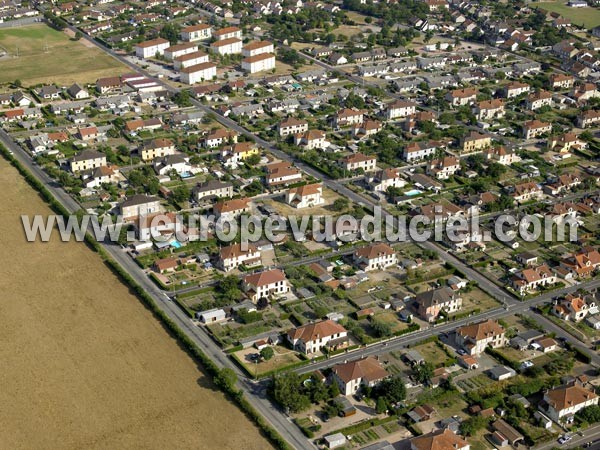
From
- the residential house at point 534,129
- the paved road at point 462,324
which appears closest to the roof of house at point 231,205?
the paved road at point 462,324

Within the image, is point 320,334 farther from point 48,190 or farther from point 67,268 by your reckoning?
point 48,190

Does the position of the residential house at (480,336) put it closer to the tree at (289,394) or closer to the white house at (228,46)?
the tree at (289,394)

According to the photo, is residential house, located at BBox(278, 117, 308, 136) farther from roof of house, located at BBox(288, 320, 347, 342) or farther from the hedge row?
roof of house, located at BBox(288, 320, 347, 342)

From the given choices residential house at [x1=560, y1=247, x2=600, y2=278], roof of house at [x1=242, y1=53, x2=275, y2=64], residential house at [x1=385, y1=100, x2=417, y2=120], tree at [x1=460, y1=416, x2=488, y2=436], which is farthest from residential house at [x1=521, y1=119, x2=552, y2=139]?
tree at [x1=460, y1=416, x2=488, y2=436]

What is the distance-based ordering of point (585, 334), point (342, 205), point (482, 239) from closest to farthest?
point (585, 334) → point (482, 239) → point (342, 205)

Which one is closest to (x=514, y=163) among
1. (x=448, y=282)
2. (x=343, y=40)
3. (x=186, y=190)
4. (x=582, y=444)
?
(x=448, y=282)

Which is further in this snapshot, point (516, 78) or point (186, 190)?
point (516, 78)

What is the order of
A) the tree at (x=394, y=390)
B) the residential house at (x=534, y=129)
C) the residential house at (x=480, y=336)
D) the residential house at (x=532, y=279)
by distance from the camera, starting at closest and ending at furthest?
the tree at (x=394, y=390) < the residential house at (x=480, y=336) < the residential house at (x=532, y=279) < the residential house at (x=534, y=129)
